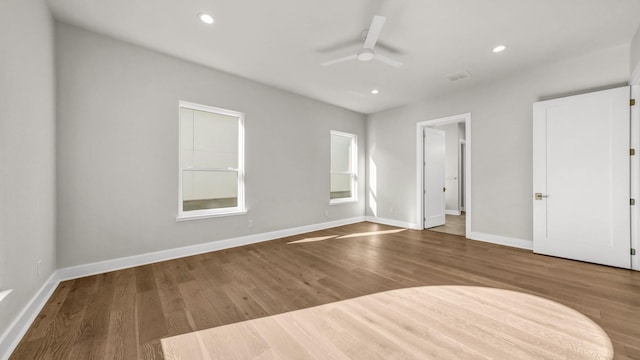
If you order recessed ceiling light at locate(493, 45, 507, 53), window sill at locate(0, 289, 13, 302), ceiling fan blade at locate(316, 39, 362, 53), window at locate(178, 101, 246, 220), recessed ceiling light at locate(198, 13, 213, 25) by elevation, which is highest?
recessed ceiling light at locate(198, 13, 213, 25)

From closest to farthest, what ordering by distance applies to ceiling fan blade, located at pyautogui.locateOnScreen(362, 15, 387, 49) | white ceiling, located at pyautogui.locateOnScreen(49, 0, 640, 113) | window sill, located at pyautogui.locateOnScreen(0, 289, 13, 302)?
1. window sill, located at pyautogui.locateOnScreen(0, 289, 13, 302)
2. ceiling fan blade, located at pyautogui.locateOnScreen(362, 15, 387, 49)
3. white ceiling, located at pyautogui.locateOnScreen(49, 0, 640, 113)

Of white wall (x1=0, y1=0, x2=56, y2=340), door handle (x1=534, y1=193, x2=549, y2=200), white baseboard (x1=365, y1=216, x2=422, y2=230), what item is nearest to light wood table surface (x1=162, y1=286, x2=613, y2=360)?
white wall (x1=0, y1=0, x2=56, y2=340)

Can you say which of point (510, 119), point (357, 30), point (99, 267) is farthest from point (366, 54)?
point (99, 267)

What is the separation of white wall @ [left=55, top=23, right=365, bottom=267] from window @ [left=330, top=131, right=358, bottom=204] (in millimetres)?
1880

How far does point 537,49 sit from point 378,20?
251 cm

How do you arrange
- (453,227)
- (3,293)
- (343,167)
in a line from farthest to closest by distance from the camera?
1. (343,167)
2. (453,227)
3. (3,293)

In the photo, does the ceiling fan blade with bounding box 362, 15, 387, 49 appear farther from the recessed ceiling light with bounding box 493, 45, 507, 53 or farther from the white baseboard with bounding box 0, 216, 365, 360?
the white baseboard with bounding box 0, 216, 365, 360

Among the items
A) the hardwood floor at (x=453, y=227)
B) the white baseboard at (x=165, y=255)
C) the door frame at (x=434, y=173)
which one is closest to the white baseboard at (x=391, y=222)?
the door frame at (x=434, y=173)

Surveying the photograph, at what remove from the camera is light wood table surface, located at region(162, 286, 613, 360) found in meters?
1.52

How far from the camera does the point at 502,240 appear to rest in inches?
159

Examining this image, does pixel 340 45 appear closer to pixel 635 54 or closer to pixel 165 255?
pixel 635 54

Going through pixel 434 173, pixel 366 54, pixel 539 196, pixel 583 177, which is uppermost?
pixel 366 54

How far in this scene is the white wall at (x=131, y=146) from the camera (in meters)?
2.72

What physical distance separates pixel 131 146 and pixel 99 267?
1.52 metres
